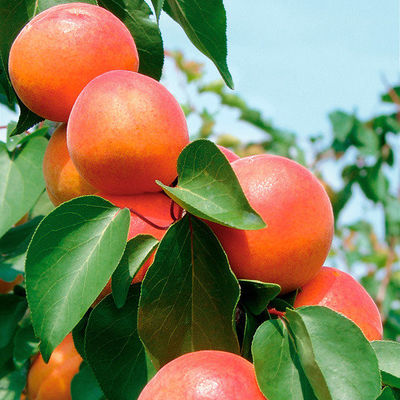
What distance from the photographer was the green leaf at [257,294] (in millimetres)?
631

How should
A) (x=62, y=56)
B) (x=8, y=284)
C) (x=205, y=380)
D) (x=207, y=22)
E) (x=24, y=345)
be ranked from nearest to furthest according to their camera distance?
1. (x=205, y=380)
2. (x=62, y=56)
3. (x=207, y=22)
4. (x=24, y=345)
5. (x=8, y=284)

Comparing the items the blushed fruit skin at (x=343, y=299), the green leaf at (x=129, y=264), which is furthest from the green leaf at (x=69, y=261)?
the blushed fruit skin at (x=343, y=299)

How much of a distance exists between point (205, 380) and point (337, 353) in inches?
5.5

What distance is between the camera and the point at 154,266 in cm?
63

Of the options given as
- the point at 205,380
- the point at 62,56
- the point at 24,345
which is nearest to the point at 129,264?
the point at 205,380

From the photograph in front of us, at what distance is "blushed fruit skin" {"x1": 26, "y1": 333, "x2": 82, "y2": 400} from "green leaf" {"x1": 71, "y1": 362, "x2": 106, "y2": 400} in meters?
0.07

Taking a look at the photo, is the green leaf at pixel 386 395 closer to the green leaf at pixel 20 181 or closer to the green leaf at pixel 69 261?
the green leaf at pixel 69 261

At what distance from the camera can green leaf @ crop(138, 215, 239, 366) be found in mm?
643

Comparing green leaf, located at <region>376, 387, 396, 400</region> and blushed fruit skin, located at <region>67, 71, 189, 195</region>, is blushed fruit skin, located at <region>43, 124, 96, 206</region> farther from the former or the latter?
green leaf, located at <region>376, 387, 396, 400</region>

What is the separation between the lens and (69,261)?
0.64 m

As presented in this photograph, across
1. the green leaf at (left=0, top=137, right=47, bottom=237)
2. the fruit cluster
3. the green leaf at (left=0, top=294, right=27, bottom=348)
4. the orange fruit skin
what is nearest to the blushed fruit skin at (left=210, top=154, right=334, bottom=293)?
the fruit cluster

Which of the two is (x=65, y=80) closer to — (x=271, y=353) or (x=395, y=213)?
(x=271, y=353)

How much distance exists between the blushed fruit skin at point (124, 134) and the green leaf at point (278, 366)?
0.24 meters

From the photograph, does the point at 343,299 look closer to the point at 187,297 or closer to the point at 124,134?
the point at 187,297
